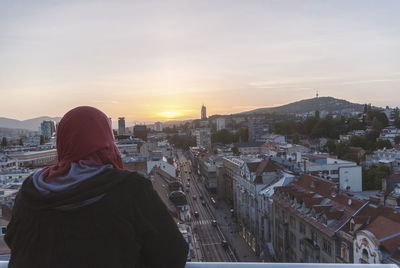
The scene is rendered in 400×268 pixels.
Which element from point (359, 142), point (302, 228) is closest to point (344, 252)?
point (302, 228)

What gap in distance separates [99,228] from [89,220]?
5 centimetres

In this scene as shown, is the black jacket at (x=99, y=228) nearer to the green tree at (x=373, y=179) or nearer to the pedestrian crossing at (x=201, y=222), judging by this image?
the pedestrian crossing at (x=201, y=222)

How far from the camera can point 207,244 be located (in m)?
24.8

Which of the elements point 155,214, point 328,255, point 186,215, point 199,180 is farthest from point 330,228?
point 199,180

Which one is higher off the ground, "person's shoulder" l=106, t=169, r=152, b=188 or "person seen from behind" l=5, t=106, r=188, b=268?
"person's shoulder" l=106, t=169, r=152, b=188

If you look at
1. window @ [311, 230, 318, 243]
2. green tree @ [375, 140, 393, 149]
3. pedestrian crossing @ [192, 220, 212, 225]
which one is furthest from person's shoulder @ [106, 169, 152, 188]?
green tree @ [375, 140, 393, 149]

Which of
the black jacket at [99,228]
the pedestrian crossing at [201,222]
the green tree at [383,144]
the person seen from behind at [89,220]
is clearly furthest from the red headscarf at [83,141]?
the green tree at [383,144]

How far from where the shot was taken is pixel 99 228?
1.51 m

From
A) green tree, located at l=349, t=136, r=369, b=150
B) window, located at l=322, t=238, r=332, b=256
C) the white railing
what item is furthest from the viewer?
green tree, located at l=349, t=136, r=369, b=150

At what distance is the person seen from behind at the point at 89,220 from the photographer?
1.50 metres

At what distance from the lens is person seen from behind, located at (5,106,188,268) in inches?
59.1

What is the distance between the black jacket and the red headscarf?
132 millimetres

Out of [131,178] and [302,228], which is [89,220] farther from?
[302,228]

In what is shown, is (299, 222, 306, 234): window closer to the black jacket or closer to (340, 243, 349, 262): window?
(340, 243, 349, 262): window
